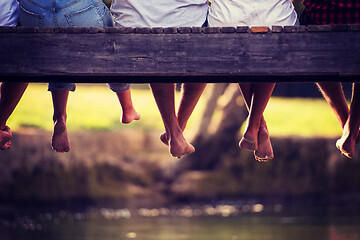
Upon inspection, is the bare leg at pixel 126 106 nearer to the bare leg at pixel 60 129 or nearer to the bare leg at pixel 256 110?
the bare leg at pixel 60 129

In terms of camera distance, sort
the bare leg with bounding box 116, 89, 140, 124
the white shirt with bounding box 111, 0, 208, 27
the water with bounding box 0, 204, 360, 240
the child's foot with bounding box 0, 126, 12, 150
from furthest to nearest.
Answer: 1. the water with bounding box 0, 204, 360, 240
2. the bare leg with bounding box 116, 89, 140, 124
3. the child's foot with bounding box 0, 126, 12, 150
4. the white shirt with bounding box 111, 0, 208, 27

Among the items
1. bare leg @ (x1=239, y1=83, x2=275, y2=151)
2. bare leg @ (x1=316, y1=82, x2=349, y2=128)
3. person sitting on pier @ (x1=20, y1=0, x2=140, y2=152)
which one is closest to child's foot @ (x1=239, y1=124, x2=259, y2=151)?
bare leg @ (x1=239, y1=83, x2=275, y2=151)

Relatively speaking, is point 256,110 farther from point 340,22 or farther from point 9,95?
point 9,95

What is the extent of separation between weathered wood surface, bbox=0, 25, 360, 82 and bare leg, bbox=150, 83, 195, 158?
64cm

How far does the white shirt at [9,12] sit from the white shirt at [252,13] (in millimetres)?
850

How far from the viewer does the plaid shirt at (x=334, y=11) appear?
2.50 m

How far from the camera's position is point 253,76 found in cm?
217

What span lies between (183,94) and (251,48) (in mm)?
936

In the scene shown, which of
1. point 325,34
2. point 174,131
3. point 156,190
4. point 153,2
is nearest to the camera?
point 325,34

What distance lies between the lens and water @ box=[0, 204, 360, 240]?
639cm

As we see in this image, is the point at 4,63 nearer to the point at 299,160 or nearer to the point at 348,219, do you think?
the point at 348,219

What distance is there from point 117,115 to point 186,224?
3150 mm

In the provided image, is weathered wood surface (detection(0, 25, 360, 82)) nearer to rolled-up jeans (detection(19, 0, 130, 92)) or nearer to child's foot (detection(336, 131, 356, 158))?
rolled-up jeans (detection(19, 0, 130, 92))

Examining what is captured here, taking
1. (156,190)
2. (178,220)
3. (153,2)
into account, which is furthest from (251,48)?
(156,190)
